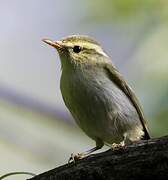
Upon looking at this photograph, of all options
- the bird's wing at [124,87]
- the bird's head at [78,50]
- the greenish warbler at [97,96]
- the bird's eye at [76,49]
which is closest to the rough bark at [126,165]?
the greenish warbler at [97,96]

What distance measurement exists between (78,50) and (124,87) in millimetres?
555

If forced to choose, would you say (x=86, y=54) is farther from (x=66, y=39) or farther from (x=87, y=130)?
(x=87, y=130)

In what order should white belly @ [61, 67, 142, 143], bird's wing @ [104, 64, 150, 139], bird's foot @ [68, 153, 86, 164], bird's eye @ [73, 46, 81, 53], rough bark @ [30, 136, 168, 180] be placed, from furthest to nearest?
bird's eye @ [73, 46, 81, 53] → bird's wing @ [104, 64, 150, 139] → white belly @ [61, 67, 142, 143] → bird's foot @ [68, 153, 86, 164] → rough bark @ [30, 136, 168, 180]

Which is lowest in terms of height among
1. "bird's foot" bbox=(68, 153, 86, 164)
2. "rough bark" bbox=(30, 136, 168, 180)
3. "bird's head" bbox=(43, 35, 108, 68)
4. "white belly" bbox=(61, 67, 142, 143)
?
"rough bark" bbox=(30, 136, 168, 180)

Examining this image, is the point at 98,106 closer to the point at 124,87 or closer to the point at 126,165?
the point at 124,87

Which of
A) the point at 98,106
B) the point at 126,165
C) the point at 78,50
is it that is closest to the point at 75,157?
the point at 98,106

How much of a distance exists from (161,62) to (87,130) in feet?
3.16

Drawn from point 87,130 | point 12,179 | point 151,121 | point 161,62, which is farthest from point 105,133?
point 12,179

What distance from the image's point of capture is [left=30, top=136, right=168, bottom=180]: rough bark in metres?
4.07

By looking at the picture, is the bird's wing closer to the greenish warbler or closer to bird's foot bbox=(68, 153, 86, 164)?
the greenish warbler

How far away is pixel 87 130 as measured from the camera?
5.41 m

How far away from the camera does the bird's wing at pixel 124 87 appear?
5531mm

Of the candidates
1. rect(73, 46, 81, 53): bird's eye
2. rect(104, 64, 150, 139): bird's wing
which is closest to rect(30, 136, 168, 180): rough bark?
rect(104, 64, 150, 139): bird's wing

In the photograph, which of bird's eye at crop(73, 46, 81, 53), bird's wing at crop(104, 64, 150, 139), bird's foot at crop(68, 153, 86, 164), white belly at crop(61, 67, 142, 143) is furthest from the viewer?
bird's eye at crop(73, 46, 81, 53)
